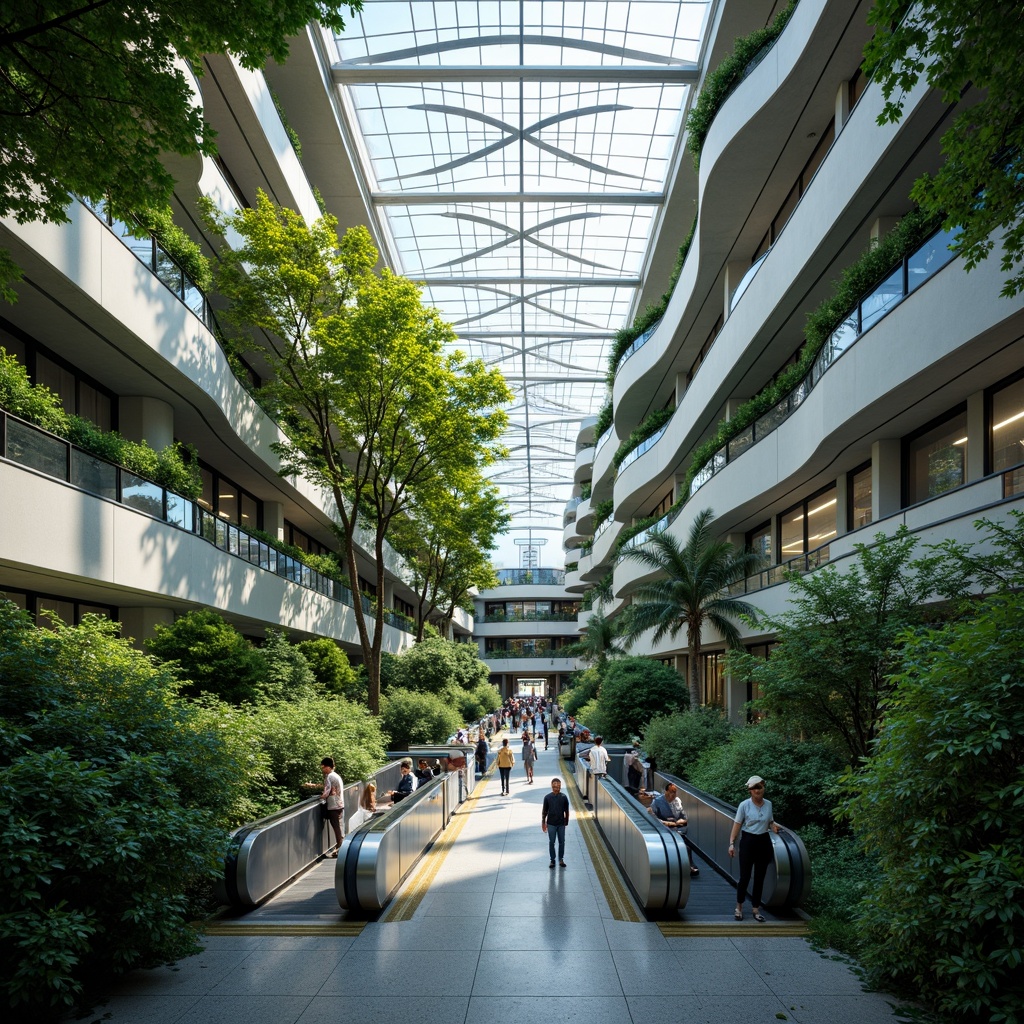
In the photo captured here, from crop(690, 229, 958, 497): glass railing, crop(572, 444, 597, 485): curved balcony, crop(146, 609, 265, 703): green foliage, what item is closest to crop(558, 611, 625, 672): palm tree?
crop(572, 444, 597, 485): curved balcony

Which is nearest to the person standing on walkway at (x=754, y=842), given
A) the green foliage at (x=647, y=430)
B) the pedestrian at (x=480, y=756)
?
the pedestrian at (x=480, y=756)

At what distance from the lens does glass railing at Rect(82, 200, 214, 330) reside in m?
14.1

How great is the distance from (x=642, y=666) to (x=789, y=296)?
15.1 m

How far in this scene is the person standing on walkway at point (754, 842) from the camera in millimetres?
9523

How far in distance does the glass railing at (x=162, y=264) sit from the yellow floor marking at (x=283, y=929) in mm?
10406

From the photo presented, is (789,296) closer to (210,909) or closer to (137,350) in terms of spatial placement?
(137,350)

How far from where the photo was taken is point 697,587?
25.8 m

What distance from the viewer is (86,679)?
29.9 feet

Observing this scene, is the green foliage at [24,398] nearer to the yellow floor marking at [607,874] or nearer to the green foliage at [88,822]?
the green foliage at [88,822]

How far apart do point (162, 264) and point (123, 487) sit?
4.69m

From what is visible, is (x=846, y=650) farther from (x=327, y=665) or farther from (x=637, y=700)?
(x=327, y=665)

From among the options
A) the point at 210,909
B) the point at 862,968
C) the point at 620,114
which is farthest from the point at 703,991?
the point at 620,114

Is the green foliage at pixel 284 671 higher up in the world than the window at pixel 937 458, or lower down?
lower down

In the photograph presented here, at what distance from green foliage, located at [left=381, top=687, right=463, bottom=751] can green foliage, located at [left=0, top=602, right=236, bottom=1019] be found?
19.1 meters
